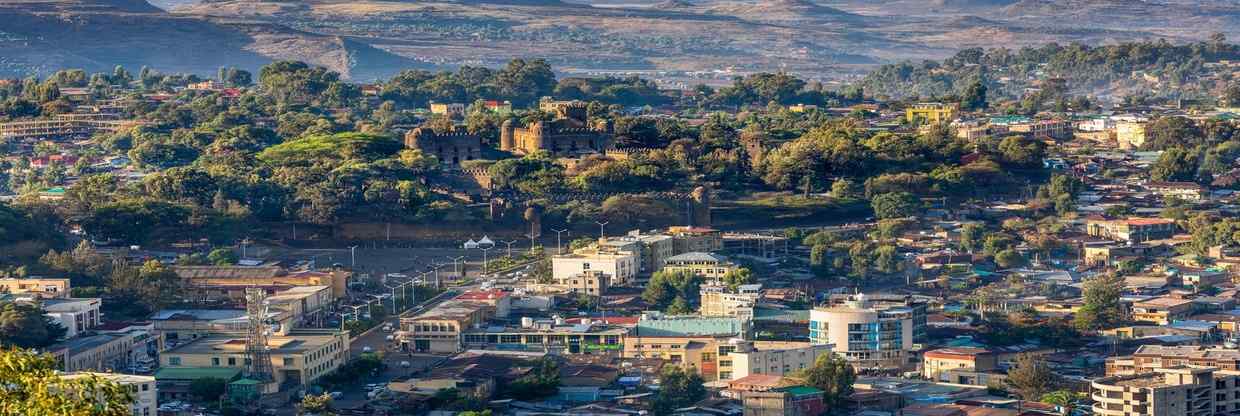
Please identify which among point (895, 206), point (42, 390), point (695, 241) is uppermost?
point (42, 390)

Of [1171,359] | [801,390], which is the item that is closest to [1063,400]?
[1171,359]

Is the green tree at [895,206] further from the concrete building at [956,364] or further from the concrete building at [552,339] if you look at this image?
the concrete building at [956,364]

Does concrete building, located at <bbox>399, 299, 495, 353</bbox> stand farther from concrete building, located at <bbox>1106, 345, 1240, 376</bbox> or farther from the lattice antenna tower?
concrete building, located at <bbox>1106, 345, 1240, 376</bbox>

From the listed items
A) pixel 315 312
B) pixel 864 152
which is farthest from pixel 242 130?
pixel 315 312

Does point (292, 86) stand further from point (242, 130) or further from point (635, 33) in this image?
point (635, 33)

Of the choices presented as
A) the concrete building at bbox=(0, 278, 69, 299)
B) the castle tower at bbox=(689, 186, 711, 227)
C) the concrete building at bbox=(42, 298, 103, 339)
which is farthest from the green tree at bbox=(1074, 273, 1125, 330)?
the concrete building at bbox=(0, 278, 69, 299)

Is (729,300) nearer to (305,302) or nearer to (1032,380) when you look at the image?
(305,302)

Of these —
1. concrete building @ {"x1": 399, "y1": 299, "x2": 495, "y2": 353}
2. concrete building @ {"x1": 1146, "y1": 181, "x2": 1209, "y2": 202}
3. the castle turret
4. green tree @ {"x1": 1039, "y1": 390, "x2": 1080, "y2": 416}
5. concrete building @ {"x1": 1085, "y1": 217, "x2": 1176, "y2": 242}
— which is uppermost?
green tree @ {"x1": 1039, "y1": 390, "x2": 1080, "y2": 416}
